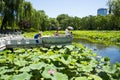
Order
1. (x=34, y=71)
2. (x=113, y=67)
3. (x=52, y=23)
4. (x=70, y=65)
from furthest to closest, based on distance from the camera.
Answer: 1. (x=52, y=23)
2. (x=70, y=65)
3. (x=113, y=67)
4. (x=34, y=71)

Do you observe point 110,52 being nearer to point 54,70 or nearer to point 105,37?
point 54,70

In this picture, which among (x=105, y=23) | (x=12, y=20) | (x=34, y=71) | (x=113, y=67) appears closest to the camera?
(x=34, y=71)

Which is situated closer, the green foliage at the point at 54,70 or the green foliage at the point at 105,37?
the green foliage at the point at 54,70

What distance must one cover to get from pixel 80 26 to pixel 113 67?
389 feet

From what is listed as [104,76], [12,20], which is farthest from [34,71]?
[12,20]

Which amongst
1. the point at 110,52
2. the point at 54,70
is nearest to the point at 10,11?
the point at 110,52

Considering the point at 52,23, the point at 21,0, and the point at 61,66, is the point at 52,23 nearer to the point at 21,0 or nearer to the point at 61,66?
the point at 21,0

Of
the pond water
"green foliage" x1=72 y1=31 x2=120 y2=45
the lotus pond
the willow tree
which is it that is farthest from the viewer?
"green foliage" x1=72 y1=31 x2=120 y2=45

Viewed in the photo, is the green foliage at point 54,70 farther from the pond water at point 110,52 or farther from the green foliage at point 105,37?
the green foliage at point 105,37

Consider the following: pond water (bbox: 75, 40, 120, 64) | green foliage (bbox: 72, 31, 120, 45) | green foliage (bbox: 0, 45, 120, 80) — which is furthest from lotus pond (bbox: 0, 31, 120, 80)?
green foliage (bbox: 72, 31, 120, 45)

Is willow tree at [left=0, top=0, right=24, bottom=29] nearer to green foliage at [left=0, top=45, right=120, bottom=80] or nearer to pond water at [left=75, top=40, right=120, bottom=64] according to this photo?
pond water at [left=75, top=40, right=120, bottom=64]

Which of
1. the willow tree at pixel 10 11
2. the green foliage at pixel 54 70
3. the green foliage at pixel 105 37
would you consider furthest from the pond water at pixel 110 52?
the willow tree at pixel 10 11

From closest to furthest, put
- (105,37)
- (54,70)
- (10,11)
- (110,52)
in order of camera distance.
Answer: (54,70), (110,52), (10,11), (105,37)

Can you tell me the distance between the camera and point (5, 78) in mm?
3404
